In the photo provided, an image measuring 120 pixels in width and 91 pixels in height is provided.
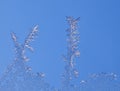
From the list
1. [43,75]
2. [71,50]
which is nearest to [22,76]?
[43,75]

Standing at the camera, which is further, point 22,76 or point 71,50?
point 71,50

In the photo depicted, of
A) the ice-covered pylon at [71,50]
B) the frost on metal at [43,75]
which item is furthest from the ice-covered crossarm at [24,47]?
the ice-covered pylon at [71,50]

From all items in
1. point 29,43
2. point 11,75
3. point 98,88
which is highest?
point 29,43

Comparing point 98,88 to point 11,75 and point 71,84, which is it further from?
point 11,75

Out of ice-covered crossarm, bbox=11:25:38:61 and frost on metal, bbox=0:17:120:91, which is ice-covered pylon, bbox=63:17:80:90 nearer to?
frost on metal, bbox=0:17:120:91

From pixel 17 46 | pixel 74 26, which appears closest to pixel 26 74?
pixel 17 46

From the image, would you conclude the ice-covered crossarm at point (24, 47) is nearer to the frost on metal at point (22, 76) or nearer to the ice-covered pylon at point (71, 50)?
the frost on metal at point (22, 76)

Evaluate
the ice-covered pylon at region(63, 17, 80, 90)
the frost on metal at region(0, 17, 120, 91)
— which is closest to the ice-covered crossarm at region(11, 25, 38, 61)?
the frost on metal at region(0, 17, 120, 91)

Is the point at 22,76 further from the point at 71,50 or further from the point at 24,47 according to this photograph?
the point at 71,50

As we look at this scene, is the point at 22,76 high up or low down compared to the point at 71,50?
down

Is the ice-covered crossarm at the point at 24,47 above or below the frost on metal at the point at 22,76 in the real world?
above

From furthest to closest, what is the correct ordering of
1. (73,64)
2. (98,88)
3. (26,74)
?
(73,64)
(26,74)
(98,88)
